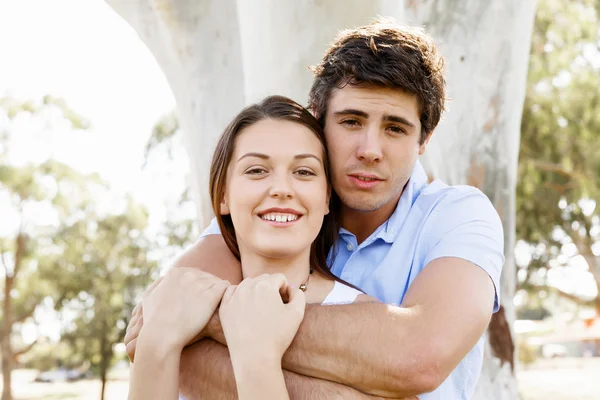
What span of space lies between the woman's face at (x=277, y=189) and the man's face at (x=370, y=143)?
180mm

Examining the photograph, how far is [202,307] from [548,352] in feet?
91.0

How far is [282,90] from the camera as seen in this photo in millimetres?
3695

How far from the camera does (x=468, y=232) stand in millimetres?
1996

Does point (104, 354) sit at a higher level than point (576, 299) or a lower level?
lower

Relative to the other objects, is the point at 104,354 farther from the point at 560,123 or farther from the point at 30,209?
the point at 560,123

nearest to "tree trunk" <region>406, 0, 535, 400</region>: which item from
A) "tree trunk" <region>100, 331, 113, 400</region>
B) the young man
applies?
the young man

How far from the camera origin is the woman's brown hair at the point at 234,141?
6.91 feet

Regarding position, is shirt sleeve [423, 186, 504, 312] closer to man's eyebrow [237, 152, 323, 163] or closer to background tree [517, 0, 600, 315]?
man's eyebrow [237, 152, 323, 163]

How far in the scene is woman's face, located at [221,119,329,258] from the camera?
1954mm

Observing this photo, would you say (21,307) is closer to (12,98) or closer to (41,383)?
(12,98)

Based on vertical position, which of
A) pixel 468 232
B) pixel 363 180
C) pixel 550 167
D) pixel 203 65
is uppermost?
pixel 203 65

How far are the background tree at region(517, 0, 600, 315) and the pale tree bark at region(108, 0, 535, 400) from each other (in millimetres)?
7631

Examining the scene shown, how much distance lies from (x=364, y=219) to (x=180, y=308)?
2.45 ft

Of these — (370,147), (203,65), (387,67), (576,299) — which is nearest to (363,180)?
(370,147)
